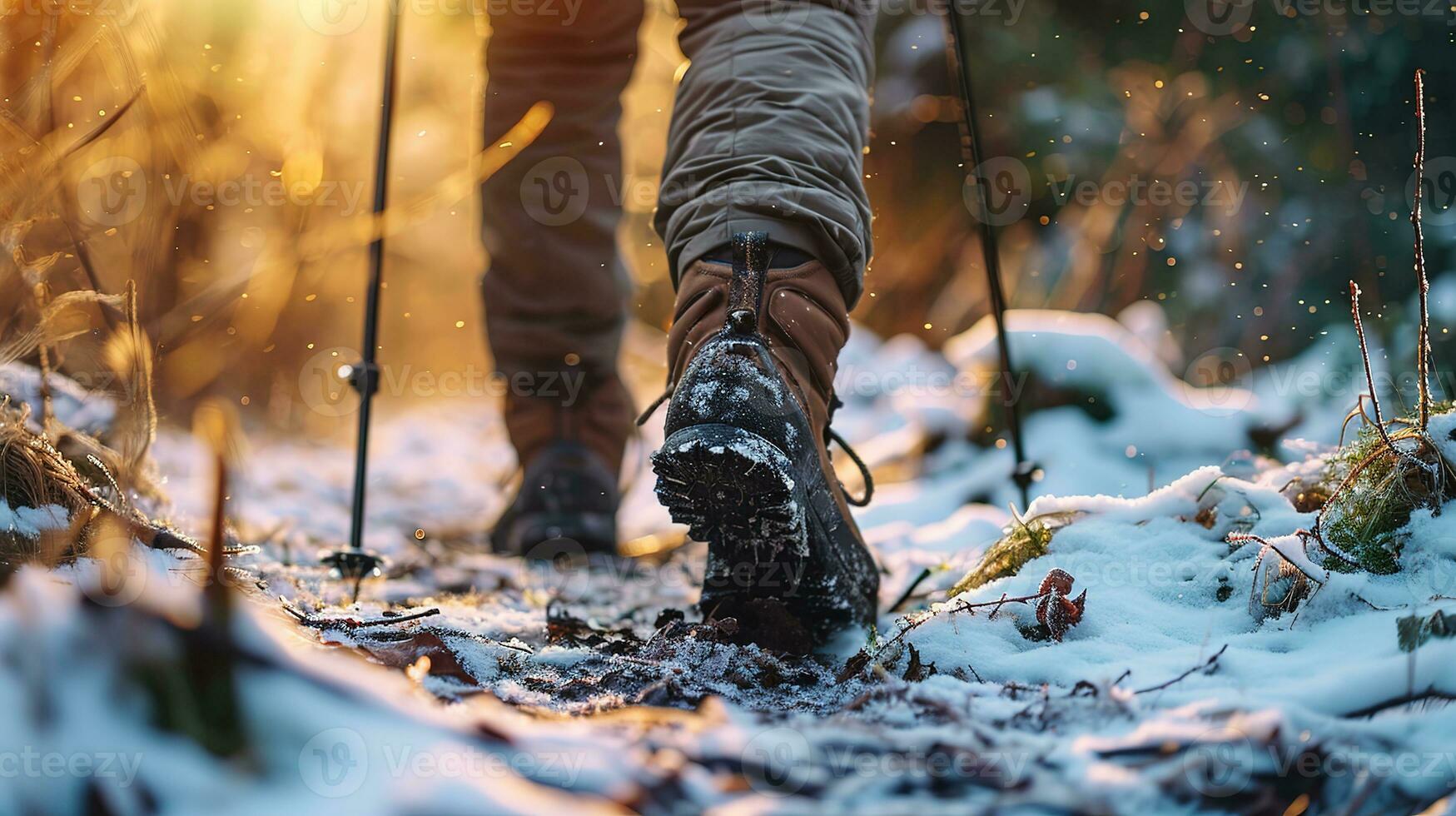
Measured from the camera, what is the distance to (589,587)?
2.14 metres

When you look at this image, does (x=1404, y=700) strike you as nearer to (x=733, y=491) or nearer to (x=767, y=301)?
(x=733, y=491)

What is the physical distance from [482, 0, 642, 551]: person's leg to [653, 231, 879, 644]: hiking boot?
1.18 meters

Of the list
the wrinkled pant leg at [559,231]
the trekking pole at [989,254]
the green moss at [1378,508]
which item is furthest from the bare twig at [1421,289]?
the wrinkled pant leg at [559,231]

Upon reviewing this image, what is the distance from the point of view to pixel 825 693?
104 cm

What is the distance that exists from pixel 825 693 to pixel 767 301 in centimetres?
57

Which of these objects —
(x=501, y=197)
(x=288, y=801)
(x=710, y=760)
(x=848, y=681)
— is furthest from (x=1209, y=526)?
(x=501, y=197)

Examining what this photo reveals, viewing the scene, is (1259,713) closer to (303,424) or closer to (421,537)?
(421,537)

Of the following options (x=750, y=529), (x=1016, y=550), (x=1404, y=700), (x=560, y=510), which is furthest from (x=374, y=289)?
(x=1404, y=700)

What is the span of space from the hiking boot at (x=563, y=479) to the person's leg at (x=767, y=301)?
3.44ft

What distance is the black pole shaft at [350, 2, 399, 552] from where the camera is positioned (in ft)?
7.16

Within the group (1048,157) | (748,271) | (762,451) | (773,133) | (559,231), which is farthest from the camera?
(1048,157)

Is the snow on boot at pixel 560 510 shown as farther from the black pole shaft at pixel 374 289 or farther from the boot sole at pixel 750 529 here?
the boot sole at pixel 750 529

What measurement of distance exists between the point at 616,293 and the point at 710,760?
2236 millimetres

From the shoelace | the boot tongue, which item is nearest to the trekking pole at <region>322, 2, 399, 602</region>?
the shoelace
